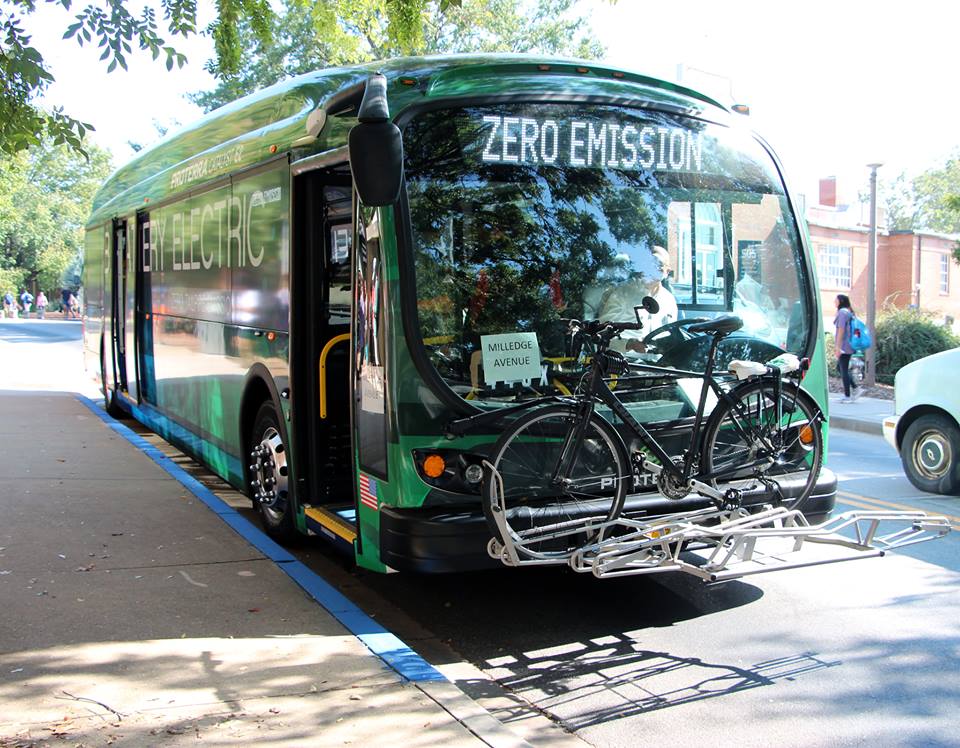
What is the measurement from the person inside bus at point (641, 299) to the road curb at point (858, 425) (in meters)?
11.0

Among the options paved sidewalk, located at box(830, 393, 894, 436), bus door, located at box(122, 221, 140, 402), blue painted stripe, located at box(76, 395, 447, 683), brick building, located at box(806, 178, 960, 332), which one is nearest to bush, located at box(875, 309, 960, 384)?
paved sidewalk, located at box(830, 393, 894, 436)

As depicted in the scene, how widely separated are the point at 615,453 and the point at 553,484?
0.36m

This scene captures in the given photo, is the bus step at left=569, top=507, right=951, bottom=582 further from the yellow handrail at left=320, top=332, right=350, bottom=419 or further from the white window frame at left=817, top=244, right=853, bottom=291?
the white window frame at left=817, top=244, right=853, bottom=291

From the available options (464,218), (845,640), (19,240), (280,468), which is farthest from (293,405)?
(19,240)

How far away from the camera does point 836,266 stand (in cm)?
4784

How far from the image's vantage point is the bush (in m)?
23.1

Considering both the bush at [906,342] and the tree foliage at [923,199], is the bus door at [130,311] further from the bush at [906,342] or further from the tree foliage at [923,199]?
the tree foliage at [923,199]

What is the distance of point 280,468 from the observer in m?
7.26

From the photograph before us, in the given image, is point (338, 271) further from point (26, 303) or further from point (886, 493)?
point (26, 303)

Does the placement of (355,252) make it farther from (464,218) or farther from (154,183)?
(154,183)

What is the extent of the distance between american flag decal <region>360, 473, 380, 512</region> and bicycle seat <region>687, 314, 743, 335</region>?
76.1 inches

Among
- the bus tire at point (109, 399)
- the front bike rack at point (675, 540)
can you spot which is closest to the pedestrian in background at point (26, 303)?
the bus tire at point (109, 399)

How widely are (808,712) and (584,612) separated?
67.9 inches

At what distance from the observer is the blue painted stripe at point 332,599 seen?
494 cm
